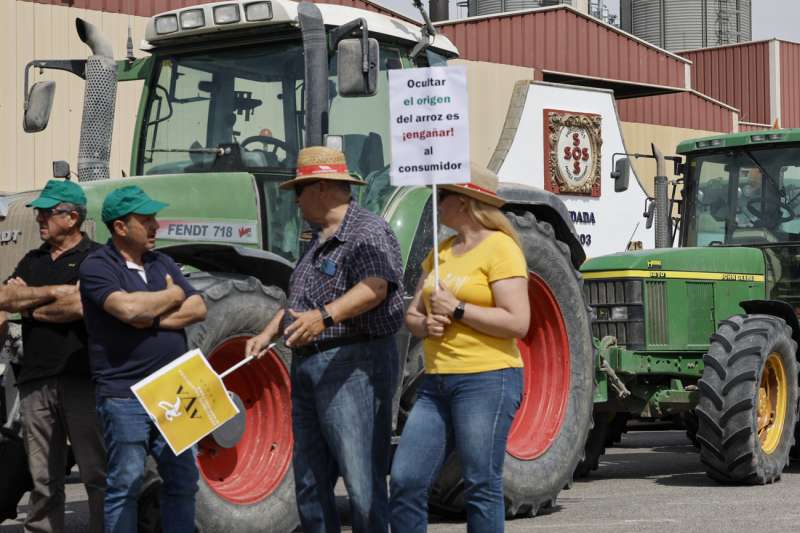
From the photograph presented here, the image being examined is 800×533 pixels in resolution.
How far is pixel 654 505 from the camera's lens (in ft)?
29.9

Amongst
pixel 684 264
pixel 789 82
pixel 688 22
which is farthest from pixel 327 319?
pixel 688 22

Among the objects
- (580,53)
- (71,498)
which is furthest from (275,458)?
(580,53)

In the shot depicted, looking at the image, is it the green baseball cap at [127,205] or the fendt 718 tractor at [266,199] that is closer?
the green baseball cap at [127,205]

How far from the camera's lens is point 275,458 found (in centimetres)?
784

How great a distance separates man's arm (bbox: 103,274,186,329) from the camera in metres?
6.15

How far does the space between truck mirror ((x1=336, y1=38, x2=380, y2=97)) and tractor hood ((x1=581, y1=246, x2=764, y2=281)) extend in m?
3.75

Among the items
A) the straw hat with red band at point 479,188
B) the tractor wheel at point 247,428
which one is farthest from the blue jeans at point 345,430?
the tractor wheel at point 247,428

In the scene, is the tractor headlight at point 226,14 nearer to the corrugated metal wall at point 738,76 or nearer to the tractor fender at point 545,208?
the tractor fender at point 545,208

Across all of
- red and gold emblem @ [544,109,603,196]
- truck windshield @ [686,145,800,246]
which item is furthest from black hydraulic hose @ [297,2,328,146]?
red and gold emblem @ [544,109,603,196]

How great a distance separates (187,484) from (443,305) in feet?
4.60

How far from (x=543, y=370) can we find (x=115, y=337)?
150 inches

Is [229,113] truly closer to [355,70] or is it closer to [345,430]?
[355,70]

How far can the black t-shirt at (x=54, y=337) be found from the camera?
677cm

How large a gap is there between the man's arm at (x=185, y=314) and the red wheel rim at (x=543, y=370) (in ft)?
10.4
